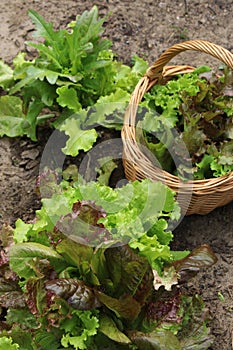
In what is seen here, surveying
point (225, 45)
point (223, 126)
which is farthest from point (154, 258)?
point (225, 45)

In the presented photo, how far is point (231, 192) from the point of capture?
9.95 feet

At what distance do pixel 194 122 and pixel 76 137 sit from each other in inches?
24.5

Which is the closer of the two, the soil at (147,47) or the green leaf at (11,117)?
the soil at (147,47)

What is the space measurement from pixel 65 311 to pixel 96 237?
0.32 m

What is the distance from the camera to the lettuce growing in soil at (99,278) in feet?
8.16

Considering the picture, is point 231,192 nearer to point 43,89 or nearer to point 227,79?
point 227,79

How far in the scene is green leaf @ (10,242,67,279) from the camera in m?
2.60

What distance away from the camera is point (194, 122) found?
3123 mm

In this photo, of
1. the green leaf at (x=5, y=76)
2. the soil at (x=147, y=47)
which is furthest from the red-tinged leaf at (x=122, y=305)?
the green leaf at (x=5, y=76)

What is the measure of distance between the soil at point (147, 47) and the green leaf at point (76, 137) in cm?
29

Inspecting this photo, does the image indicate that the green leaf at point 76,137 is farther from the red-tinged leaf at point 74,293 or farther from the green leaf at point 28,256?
the red-tinged leaf at point 74,293

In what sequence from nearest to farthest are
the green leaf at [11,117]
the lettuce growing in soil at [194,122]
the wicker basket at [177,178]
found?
1. the wicker basket at [177,178]
2. the lettuce growing in soil at [194,122]
3. the green leaf at [11,117]

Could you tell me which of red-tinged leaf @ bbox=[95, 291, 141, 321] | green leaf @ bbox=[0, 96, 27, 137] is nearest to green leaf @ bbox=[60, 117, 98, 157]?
green leaf @ bbox=[0, 96, 27, 137]

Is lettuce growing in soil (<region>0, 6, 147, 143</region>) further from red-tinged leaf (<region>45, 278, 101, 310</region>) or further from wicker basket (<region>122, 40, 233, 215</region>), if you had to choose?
red-tinged leaf (<region>45, 278, 101, 310</region>)
